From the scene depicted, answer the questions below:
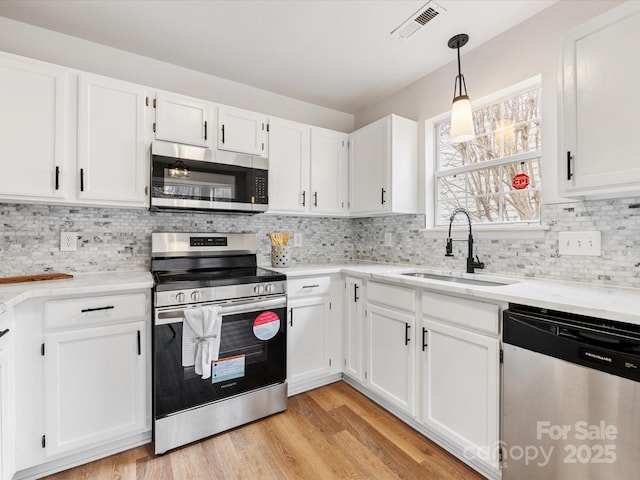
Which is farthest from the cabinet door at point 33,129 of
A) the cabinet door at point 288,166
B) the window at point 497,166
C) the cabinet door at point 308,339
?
the window at point 497,166

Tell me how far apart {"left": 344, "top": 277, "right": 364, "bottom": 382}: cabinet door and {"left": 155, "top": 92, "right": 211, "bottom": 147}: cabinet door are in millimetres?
1498

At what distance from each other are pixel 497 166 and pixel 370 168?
948mm

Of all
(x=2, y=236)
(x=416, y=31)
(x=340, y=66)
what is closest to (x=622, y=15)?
(x=416, y=31)

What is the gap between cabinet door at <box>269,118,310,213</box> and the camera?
8.39 ft

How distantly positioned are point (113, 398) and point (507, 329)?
2.02 metres

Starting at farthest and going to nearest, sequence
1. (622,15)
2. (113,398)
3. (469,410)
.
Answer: (113,398) < (469,410) < (622,15)

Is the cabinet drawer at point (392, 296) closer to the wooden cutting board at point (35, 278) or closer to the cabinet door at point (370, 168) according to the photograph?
the cabinet door at point (370, 168)

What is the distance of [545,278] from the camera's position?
6.07 feet

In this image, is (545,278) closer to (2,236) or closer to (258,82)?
(258,82)

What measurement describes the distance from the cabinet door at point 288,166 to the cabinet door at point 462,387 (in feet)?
4.64

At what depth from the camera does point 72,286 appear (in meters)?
1.62

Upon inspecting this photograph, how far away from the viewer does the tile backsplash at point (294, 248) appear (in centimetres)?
160

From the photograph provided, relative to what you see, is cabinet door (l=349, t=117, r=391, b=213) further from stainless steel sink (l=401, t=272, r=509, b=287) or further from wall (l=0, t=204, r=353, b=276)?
wall (l=0, t=204, r=353, b=276)

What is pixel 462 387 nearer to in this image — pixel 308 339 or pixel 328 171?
pixel 308 339
